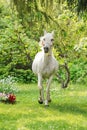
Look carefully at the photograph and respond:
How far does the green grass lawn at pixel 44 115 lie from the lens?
31.6 feet

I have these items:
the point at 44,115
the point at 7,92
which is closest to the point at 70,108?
the point at 44,115

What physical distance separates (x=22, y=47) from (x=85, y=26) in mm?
4050

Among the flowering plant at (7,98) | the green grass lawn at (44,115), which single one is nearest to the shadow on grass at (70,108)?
the green grass lawn at (44,115)

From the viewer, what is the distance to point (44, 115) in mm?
11117

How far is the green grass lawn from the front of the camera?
380 inches

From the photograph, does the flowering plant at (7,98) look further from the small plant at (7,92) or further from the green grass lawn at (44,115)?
the green grass lawn at (44,115)

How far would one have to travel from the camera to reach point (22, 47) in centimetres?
1925

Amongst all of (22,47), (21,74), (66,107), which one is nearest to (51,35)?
(66,107)

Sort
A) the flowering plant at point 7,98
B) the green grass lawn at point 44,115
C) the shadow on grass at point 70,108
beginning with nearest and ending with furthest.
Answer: the green grass lawn at point 44,115, the shadow on grass at point 70,108, the flowering plant at point 7,98

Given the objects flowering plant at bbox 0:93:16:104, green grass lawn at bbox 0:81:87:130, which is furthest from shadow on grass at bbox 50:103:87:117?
flowering plant at bbox 0:93:16:104

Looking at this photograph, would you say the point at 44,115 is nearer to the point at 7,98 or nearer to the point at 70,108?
the point at 70,108

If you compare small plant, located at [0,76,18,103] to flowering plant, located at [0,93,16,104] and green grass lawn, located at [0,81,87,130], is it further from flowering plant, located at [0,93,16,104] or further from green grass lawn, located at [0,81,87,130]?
green grass lawn, located at [0,81,87,130]

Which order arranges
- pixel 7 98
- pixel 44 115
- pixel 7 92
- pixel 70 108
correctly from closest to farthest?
1. pixel 44 115
2. pixel 70 108
3. pixel 7 98
4. pixel 7 92

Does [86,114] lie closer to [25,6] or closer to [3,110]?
[3,110]
